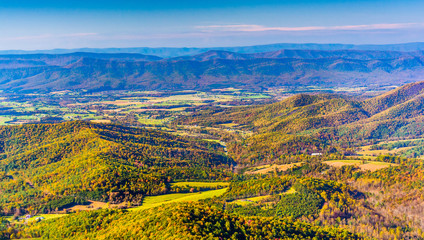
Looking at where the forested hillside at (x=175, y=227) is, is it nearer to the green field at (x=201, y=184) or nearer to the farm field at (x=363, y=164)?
the green field at (x=201, y=184)

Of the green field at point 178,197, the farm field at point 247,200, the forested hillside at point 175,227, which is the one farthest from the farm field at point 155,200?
the forested hillside at point 175,227

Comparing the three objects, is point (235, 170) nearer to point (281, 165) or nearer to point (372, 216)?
point (281, 165)

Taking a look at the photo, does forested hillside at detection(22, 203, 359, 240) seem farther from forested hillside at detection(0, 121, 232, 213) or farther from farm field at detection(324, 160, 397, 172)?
farm field at detection(324, 160, 397, 172)

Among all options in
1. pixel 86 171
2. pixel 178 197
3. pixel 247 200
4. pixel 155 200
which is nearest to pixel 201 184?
pixel 178 197

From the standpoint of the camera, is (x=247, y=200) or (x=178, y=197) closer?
(x=247, y=200)

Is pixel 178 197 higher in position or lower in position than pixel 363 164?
higher

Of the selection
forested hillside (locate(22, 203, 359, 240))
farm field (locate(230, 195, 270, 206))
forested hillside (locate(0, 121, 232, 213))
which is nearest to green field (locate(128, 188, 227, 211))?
forested hillside (locate(0, 121, 232, 213))

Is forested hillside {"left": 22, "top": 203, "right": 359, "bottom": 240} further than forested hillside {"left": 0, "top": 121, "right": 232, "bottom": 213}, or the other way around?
forested hillside {"left": 0, "top": 121, "right": 232, "bottom": 213}

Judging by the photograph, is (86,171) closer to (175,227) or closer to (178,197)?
(178,197)

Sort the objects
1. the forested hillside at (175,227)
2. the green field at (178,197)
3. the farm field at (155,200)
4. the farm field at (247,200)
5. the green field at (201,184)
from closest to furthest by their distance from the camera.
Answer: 1. the forested hillside at (175,227)
2. the farm field at (155,200)
3. the green field at (178,197)
4. the farm field at (247,200)
5. the green field at (201,184)
